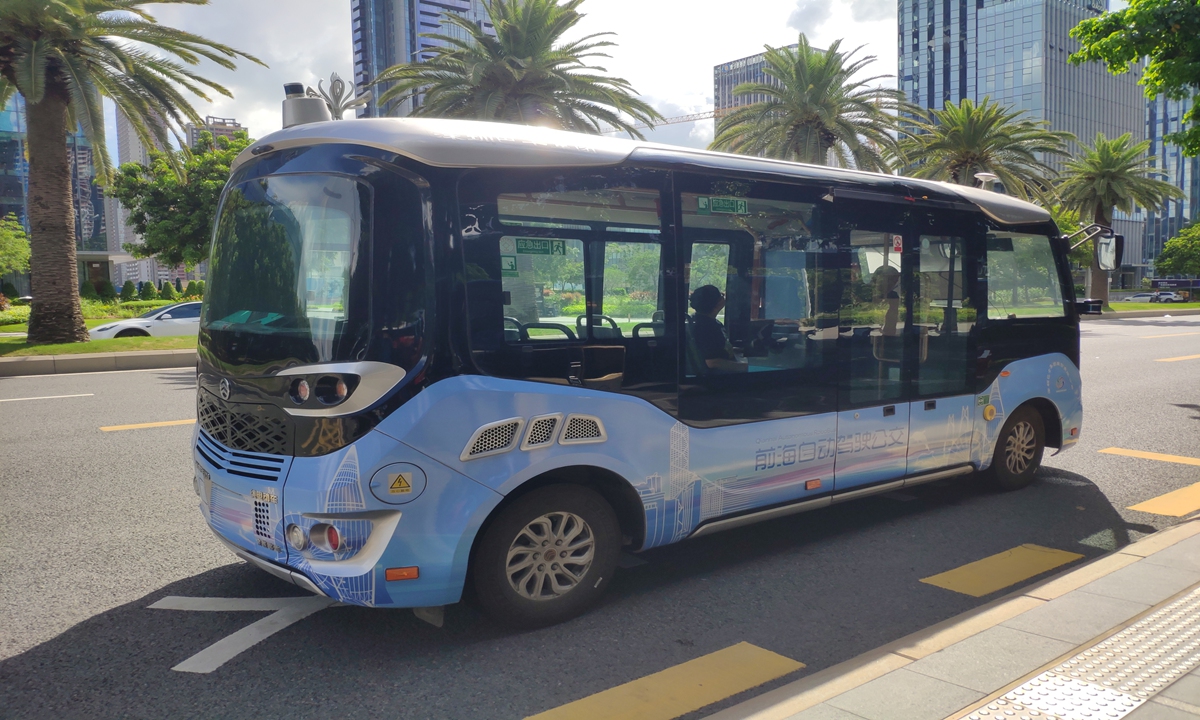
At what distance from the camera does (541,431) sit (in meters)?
3.97

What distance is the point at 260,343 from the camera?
3.92 meters

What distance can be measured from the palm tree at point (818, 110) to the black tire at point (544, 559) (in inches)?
915

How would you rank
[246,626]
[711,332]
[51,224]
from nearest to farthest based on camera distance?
1. [246,626]
2. [711,332]
3. [51,224]

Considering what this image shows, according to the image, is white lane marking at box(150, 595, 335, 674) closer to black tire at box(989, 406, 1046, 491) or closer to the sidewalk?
the sidewalk

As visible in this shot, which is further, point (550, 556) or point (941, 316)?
point (941, 316)

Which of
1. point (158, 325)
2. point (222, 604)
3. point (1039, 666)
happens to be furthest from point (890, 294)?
point (158, 325)

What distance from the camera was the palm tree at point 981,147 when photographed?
32.2 m

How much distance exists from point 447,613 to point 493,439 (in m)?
1.04

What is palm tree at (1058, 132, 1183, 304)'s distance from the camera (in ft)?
141

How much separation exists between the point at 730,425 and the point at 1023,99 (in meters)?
114

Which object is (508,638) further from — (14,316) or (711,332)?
(14,316)

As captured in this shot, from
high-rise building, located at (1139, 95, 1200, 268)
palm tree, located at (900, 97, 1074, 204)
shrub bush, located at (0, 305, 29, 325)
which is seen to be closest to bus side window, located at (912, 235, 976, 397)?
palm tree, located at (900, 97, 1074, 204)

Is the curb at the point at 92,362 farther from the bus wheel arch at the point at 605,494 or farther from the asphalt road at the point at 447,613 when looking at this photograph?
the bus wheel arch at the point at 605,494

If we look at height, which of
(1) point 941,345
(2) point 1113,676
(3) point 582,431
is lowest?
(2) point 1113,676
